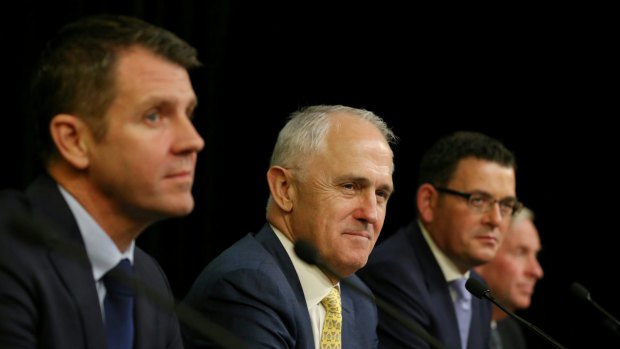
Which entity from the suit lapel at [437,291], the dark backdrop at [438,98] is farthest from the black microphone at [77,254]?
the dark backdrop at [438,98]

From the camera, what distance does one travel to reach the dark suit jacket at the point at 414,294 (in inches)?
126

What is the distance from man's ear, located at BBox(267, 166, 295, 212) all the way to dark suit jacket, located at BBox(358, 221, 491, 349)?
0.71 m

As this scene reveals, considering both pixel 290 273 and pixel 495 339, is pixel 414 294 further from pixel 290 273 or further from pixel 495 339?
pixel 495 339

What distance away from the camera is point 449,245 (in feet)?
11.7

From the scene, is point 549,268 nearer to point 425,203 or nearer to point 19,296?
point 425,203

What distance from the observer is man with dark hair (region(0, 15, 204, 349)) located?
68.2 inches

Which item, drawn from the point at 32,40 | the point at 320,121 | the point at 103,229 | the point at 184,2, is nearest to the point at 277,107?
the point at 184,2

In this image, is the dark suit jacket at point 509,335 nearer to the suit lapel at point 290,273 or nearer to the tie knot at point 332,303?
the tie knot at point 332,303

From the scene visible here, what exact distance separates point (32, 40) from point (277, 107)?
4.65ft

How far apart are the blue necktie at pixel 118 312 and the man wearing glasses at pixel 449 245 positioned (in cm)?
143

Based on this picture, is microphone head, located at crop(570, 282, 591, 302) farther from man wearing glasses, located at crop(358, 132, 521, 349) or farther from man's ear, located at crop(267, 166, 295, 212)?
man's ear, located at crop(267, 166, 295, 212)

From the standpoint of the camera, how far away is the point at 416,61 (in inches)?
196

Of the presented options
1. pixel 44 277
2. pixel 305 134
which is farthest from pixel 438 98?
pixel 44 277

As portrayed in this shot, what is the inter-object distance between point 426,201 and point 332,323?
1.25 meters
